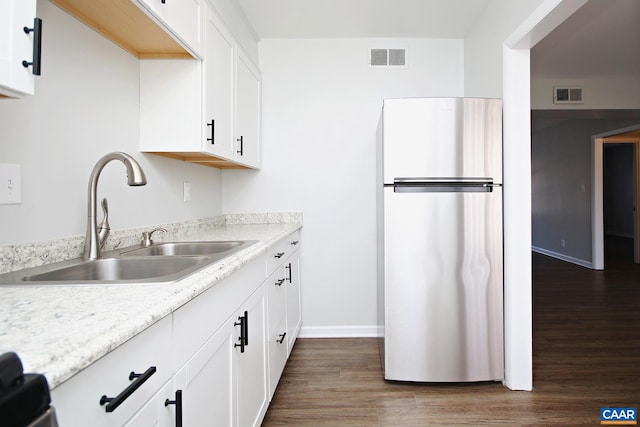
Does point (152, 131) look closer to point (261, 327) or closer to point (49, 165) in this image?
point (49, 165)

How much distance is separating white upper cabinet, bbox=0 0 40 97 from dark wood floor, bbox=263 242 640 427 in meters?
1.74

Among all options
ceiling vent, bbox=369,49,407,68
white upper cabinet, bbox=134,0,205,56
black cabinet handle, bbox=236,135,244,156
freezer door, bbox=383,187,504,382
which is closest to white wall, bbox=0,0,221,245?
white upper cabinet, bbox=134,0,205,56

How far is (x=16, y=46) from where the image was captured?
2.43 feet

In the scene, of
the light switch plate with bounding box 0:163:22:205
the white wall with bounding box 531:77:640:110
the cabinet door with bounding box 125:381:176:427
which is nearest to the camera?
the cabinet door with bounding box 125:381:176:427

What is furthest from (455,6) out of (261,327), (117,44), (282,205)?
(261,327)

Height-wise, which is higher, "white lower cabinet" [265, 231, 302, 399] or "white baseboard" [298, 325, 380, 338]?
"white lower cabinet" [265, 231, 302, 399]

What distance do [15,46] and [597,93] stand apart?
507 cm

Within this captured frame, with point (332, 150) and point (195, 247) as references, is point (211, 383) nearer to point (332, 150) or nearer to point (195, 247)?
point (195, 247)

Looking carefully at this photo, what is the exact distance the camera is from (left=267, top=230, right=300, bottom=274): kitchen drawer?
1.79 m

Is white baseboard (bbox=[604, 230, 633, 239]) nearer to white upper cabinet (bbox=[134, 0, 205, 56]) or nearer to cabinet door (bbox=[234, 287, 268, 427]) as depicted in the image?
cabinet door (bbox=[234, 287, 268, 427])

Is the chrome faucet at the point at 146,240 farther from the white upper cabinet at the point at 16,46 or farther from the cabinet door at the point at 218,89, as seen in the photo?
the white upper cabinet at the point at 16,46

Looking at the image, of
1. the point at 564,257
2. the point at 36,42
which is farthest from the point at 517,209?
the point at 564,257

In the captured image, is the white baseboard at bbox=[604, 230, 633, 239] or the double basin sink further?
the white baseboard at bbox=[604, 230, 633, 239]

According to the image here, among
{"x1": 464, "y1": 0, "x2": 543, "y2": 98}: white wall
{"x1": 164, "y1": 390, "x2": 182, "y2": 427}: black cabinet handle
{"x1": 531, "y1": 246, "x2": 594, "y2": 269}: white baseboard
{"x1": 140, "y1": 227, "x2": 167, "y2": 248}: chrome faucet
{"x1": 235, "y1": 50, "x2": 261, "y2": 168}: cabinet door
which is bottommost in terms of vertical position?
{"x1": 531, "y1": 246, "x2": 594, "y2": 269}: white baseboard
